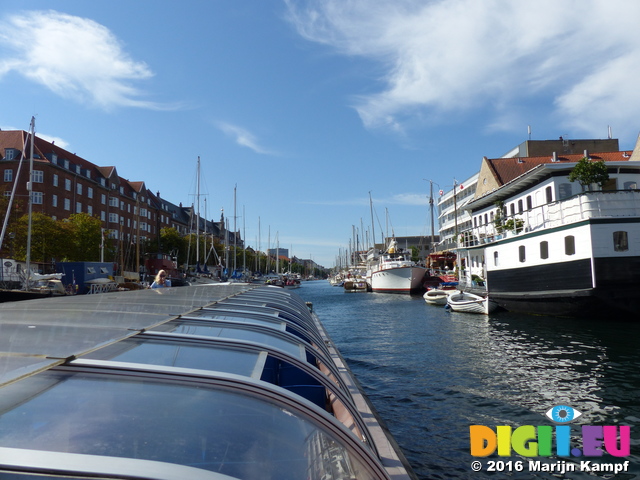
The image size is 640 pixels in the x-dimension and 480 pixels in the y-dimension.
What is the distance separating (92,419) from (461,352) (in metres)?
14.7

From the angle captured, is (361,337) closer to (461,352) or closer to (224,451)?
(461,352)

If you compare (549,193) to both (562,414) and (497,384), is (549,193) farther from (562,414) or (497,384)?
(562,414)

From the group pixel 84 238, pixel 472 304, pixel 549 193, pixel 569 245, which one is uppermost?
pixel 549 193

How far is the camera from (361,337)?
67.7 feet

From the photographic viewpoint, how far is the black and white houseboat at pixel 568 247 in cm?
1922

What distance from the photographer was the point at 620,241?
1953cm

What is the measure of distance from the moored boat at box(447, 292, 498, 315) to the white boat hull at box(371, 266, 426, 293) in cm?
2352

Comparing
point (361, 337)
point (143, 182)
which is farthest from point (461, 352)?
point (143, 182)

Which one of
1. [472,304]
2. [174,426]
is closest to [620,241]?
[472,304]

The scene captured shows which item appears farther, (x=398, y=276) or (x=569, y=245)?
(x=398, y=276)

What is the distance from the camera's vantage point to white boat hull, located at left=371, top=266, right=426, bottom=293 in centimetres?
5284

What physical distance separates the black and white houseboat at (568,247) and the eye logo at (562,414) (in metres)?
12.1

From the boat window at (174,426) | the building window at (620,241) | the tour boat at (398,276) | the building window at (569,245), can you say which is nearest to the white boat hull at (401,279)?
the tour boat at (398,276)

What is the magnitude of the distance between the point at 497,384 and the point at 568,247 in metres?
12.5
